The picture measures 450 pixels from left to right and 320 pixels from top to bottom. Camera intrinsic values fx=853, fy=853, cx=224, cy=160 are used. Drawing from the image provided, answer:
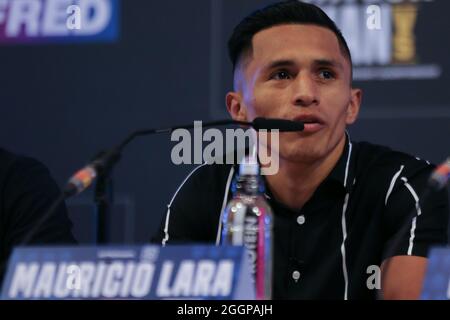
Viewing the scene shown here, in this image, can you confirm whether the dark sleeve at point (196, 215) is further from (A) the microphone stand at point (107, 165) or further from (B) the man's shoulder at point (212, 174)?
(A) the microphone stand at point (107, 165)

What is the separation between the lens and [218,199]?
2.10 metres

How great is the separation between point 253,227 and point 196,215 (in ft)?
1.33

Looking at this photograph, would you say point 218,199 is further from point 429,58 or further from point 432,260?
point 429,58

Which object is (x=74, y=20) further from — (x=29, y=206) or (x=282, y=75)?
(x=282, y=75)

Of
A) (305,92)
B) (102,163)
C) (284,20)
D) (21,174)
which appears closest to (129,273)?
(102,163)

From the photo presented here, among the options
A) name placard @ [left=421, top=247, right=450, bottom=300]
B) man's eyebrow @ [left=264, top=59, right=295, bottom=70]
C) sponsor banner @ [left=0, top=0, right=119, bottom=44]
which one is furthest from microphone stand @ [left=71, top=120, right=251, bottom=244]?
sponsor banner @ [left=0, top=0, right=119, bottom=44]

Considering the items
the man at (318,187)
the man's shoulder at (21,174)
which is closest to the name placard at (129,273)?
the man at (318,187)

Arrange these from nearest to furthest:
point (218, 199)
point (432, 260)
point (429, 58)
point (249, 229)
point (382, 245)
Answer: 1. point (432, 260)
2. point (249, 229)
3. point (382, 245)
4. point (218, 199)
5. point (429, 58)

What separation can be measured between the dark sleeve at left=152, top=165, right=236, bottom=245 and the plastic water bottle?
0.31ft

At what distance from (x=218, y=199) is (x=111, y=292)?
2.88ft

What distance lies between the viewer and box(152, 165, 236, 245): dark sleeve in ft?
6.79

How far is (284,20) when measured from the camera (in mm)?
2076

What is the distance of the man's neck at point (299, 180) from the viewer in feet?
6.72

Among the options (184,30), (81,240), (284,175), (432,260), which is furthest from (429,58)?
(432,260)
